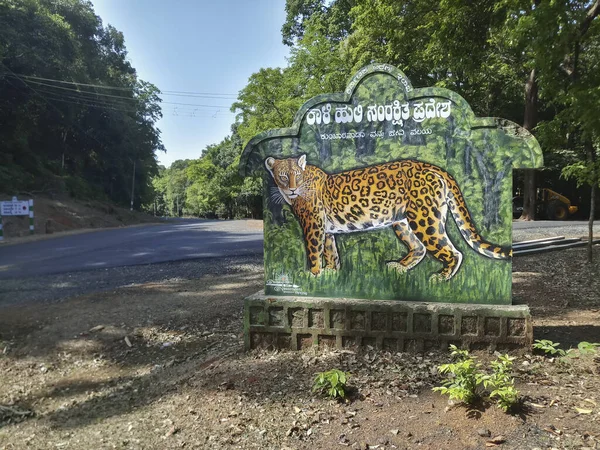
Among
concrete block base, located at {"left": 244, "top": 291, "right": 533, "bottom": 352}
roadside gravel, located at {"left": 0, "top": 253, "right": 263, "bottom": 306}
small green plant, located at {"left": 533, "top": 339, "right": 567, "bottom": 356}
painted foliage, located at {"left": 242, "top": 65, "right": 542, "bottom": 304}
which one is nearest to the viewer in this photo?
small green plant, located at {"left": 533, "top": 339, "right": 567, "bottom": 356}

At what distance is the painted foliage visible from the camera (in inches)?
166

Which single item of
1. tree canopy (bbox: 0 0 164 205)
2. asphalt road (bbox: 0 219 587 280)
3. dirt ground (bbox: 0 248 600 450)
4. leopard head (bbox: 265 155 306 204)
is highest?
tree canopy (bbox: 0 0 164 205)

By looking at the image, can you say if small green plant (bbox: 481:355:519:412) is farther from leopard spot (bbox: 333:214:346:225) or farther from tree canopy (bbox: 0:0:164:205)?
tree canopy (bbox: 0:0:164:205)

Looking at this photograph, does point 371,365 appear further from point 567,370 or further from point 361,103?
point 361,103

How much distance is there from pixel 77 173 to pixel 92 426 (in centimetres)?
3843

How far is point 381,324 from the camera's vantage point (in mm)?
4352

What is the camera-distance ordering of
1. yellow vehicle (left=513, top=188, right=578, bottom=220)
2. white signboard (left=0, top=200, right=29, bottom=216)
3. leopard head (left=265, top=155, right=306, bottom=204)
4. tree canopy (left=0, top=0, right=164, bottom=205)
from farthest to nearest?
tree canopy (left=0, top=0, right=164, bottom=205), yellow vehicle (left=513, top=188, right=578, bottom=220), white signboard (left=0, top=200, right=29, bottom=216), leopard head (left=265, top=155, right=306, bottom=204)

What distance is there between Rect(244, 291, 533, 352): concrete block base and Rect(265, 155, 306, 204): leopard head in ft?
3.59

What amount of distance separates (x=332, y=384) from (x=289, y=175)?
2.15m

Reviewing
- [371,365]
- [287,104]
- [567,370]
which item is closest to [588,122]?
[567,370]

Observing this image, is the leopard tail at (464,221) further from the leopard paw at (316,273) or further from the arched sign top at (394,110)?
the leopard paw at (316,273)

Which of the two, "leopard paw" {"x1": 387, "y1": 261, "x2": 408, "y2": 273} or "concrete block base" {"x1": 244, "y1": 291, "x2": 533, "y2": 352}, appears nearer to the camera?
"concrete block base" {"x1": 244, "y1": 291, "x2": 533, "y2": 352}

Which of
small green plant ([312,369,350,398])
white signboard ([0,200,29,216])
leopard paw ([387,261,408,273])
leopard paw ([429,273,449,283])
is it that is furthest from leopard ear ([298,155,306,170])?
white signboard ([0,200,29,216])

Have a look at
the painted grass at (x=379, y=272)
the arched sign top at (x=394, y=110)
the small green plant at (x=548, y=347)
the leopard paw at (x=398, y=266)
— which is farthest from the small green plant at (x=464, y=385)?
the arched sign top at (x=394, y=110)
